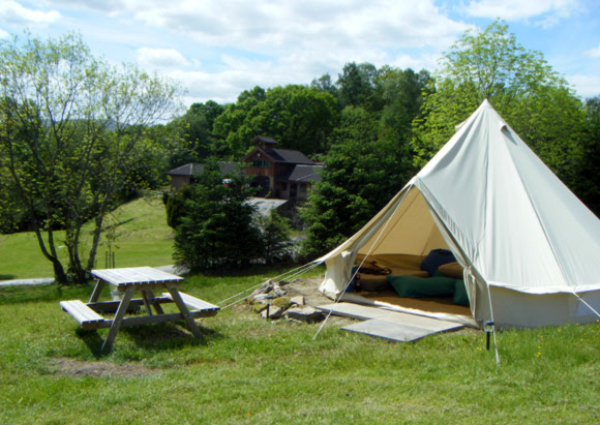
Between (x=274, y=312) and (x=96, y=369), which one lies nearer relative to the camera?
(x=96, y=369)

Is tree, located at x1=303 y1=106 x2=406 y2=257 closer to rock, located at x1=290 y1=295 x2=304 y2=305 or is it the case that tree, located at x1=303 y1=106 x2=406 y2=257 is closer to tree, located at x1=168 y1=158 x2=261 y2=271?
tree, located at x1=168 y1=158 x2=261 y2=271

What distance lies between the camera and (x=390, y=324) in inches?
284

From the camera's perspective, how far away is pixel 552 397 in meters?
4.38

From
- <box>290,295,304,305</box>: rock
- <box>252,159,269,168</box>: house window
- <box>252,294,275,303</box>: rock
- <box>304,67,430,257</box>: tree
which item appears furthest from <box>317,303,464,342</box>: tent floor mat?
<box>252,159,269,168</box>: house window

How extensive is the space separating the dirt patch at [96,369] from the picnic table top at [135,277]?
93 cm

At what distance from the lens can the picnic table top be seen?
20.7 ft

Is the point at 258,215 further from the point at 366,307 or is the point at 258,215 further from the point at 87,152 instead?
the point at 366,307

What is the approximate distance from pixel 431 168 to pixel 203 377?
487 centimetres

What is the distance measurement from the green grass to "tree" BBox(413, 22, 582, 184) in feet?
37.4

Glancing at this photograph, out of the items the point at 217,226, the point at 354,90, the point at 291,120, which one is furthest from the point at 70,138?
the point at 354,90

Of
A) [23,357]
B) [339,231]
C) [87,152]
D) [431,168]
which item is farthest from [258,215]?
[23,357]

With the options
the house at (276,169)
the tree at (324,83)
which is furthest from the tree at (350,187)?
the tree at (324,83)

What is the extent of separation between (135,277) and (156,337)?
79 centimetres

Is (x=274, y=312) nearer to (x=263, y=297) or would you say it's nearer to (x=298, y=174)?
(x=263, y=297)
